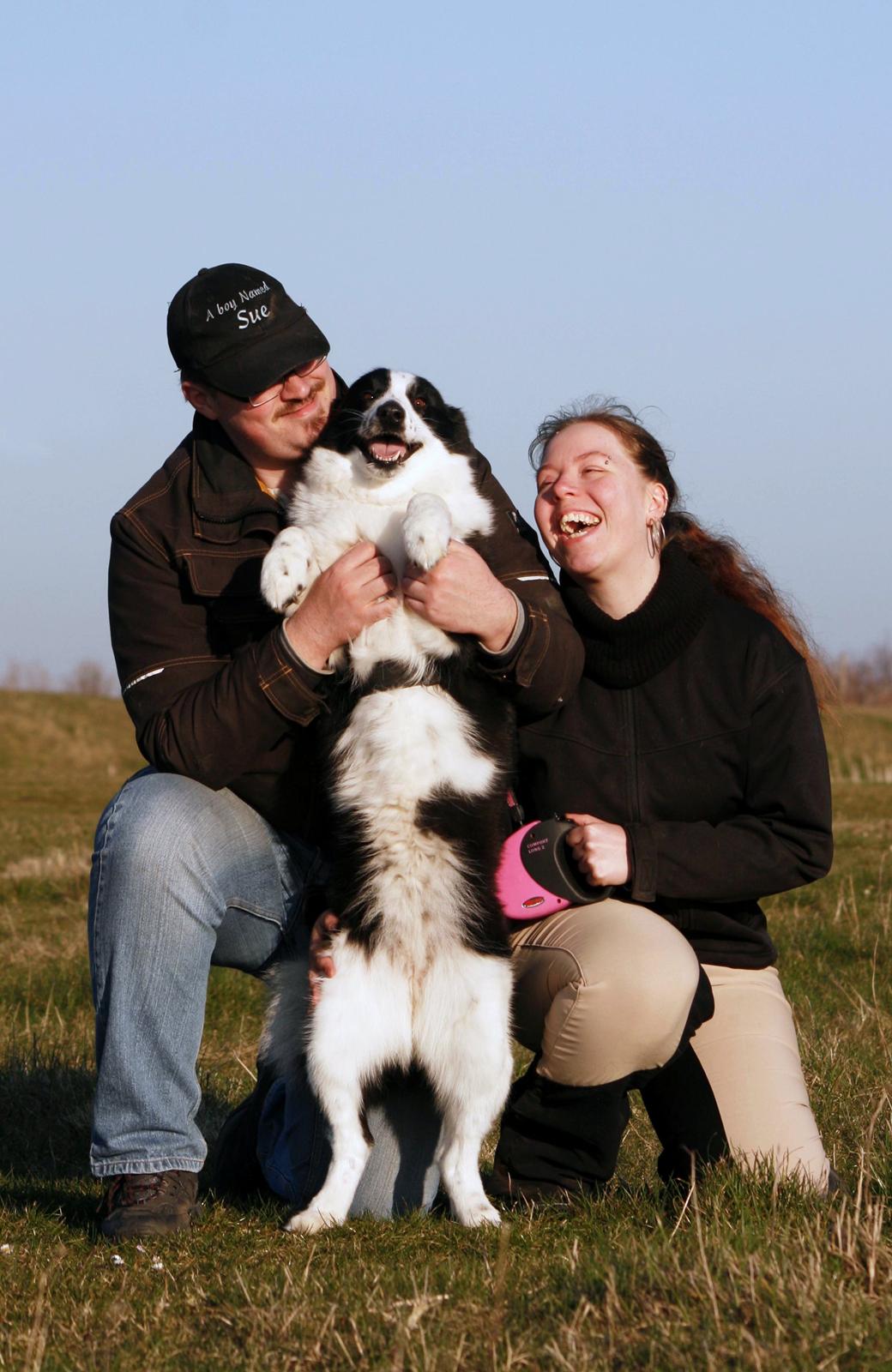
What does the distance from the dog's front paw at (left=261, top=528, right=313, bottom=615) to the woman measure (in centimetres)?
61

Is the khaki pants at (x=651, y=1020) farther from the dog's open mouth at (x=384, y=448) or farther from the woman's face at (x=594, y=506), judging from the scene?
the dog's open mouth at (x=384, y=448)

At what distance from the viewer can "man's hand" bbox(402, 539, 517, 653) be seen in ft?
10.2

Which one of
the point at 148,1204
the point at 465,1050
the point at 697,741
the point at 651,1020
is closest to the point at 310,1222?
the point at 148,1204

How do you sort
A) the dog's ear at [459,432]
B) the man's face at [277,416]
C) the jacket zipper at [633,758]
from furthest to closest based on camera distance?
the dog's ear at [459,432] → the man's face at [277,416] → the jacket zipper at [633,758]

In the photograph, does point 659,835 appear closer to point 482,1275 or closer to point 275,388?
point 482,1275

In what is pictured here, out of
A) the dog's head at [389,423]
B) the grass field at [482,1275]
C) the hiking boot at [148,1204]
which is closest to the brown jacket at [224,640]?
the dog's head at [389,423]

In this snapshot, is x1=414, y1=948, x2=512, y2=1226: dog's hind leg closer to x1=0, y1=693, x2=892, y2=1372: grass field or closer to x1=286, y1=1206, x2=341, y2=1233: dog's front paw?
x1=0, y1=693, x2=892, y2=1372: grass field

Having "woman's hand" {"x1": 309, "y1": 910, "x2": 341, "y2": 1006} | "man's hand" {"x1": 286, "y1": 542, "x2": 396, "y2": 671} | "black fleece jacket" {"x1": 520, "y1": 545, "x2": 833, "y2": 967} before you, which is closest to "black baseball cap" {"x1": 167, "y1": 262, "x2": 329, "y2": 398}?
"man's hand" {"x1": 286, "y1": 542, "x2": 396, "y2": 671}

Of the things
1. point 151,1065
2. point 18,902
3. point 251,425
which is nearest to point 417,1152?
point 151,1065

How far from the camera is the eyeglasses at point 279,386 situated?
11.0 feet

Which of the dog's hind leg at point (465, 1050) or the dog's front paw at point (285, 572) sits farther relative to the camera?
the dog's front paw at point (285, 572)

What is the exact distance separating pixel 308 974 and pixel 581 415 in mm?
1576

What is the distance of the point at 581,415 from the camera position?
365cm

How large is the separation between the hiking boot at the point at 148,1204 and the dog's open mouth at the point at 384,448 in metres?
1.68
